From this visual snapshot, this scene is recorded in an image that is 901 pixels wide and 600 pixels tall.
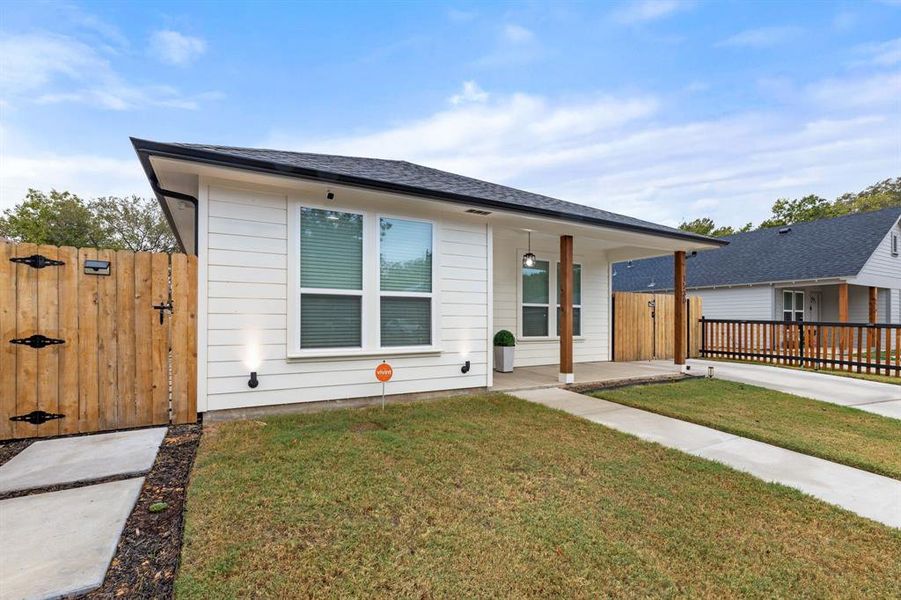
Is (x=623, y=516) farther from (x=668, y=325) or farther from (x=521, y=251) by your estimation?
(x=668, y=325)

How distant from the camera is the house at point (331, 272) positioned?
4.04 m

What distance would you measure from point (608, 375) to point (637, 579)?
5.91m

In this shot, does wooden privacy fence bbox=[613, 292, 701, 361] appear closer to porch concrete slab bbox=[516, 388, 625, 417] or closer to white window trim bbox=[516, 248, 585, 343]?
white window trim bbox=[516, 248, 585, 343]

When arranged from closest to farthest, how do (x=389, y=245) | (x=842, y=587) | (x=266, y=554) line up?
(x=842, y=587) → (x=266, y=554) → (x=389, y=245)

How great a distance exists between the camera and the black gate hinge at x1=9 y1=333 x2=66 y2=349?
11.4ft

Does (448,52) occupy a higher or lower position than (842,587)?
higher

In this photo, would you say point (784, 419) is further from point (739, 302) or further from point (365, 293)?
point (739, 302)

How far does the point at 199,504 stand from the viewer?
2316mm

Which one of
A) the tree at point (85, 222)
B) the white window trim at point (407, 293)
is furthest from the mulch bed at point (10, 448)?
the tree at point (85, 222)

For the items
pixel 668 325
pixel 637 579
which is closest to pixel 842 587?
pixel 637 579

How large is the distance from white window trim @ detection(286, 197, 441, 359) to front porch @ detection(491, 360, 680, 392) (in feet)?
5.82

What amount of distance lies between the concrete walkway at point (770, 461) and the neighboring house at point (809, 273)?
1288 centimetres

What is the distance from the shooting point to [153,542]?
1.99 m

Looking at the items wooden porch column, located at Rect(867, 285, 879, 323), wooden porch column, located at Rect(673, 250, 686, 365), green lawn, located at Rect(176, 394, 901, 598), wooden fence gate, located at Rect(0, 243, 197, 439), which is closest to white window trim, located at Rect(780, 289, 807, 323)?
wooden porch column, located at Rect(867, 285, 879, 323)
